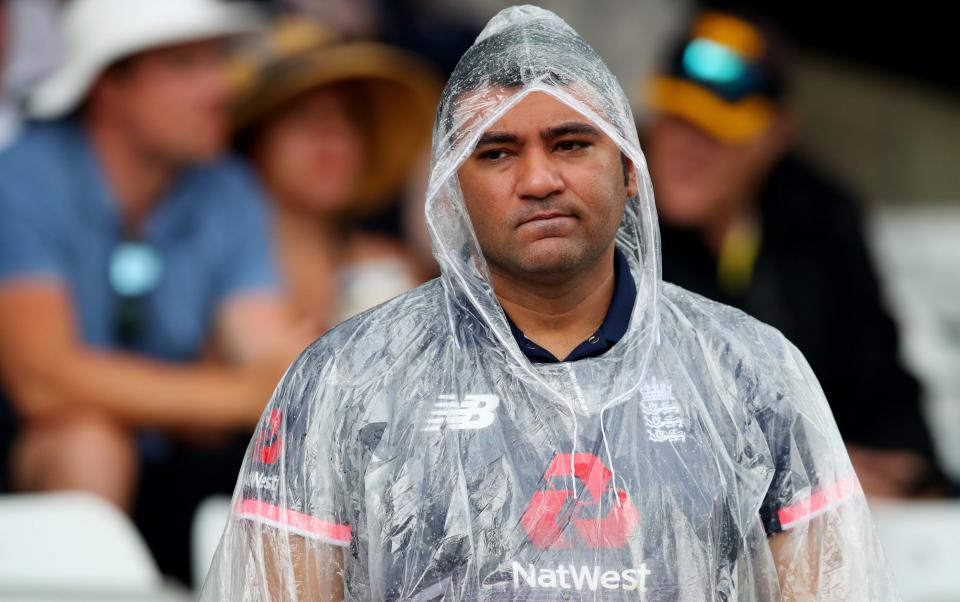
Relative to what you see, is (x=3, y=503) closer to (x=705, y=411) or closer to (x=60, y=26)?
(x=60, y=26)

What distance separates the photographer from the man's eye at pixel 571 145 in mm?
2016

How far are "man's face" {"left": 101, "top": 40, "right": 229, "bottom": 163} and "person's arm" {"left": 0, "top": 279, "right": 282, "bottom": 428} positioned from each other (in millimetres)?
506

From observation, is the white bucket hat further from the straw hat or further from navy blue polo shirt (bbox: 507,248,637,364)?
navy blue polo shirt (bbox: 507,248,637,364)

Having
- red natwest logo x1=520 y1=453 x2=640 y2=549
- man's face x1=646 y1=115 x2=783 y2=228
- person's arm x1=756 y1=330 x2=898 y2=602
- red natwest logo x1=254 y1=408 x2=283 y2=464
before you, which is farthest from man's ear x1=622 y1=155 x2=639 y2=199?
man's face x1=646 y1=115 x2=783 y2=228

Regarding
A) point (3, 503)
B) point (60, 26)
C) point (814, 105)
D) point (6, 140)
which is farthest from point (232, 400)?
point (814, 105)

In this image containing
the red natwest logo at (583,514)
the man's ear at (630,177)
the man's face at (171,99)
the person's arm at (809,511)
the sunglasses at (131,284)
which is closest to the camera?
the red natwest logo at (583,514)

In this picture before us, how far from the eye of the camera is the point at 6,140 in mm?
3992

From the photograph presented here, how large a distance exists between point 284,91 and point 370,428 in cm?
245

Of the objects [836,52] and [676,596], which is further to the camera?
[836,52]

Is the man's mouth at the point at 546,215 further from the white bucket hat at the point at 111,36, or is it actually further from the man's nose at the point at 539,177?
the white bucket hat at the point at 111,36

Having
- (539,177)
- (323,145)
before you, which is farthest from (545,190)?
(323,145)

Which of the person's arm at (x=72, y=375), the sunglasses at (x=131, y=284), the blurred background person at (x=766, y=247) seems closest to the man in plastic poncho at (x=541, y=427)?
the person's arm at (x=72, y=375)

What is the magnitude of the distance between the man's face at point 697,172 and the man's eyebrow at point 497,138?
2.45 meters

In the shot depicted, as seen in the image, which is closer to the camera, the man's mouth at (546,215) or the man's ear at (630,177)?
the man's mouth at (546,215)
